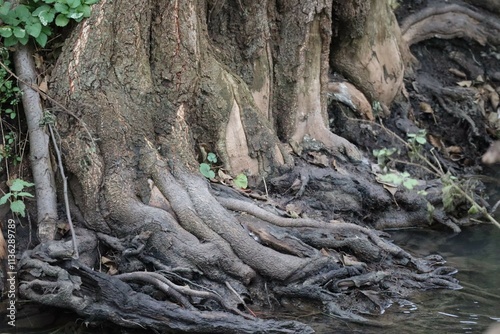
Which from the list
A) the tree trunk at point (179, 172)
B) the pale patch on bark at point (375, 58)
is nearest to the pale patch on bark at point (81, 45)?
the tree trunk at point (179, 172)

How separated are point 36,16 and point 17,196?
1287mm

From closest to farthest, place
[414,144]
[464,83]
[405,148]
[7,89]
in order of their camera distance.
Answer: [414,144] < [7,89] < [405,148] < [464,83]

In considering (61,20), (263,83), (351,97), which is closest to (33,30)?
(61,20)

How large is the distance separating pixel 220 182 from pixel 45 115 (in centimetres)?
152

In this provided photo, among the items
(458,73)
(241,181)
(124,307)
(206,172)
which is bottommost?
(124,307)

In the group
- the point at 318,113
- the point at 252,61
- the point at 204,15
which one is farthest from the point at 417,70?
the point at 204,15

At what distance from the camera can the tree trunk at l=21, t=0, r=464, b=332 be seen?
5.07 meters

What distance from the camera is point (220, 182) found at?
20.0 ft

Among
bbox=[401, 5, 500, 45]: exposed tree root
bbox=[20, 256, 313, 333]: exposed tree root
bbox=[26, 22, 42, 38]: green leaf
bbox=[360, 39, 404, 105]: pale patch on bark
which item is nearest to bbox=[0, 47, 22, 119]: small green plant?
bbox=[26, 22, 42, 38]: green leaf

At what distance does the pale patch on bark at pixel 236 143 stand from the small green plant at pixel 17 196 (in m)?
1.74

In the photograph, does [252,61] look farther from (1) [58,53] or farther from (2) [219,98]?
(1) [58,53]

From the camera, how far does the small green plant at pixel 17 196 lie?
16.9 feet

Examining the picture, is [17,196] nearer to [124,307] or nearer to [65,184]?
[65,184]

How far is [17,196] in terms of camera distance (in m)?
5.31
